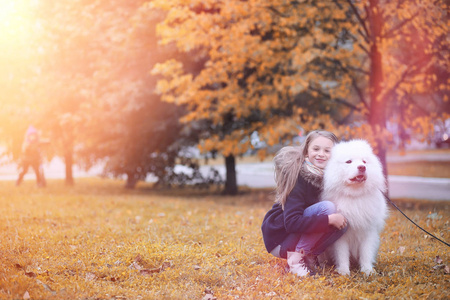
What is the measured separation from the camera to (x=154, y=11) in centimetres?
1167

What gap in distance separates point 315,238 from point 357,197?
530 millimetres

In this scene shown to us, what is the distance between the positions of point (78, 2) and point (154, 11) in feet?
10.7

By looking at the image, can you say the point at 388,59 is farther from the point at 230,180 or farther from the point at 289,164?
the point at 289,164

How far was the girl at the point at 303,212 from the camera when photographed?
3875 millimetres

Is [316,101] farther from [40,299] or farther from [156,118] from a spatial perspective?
[40,299]

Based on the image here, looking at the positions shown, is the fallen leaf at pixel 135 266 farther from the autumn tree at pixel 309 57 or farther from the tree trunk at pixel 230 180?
the tree trunk at pixel 230 180

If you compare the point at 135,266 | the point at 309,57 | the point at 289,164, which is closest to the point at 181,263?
the point at 135,266

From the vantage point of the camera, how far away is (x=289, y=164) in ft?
13.7

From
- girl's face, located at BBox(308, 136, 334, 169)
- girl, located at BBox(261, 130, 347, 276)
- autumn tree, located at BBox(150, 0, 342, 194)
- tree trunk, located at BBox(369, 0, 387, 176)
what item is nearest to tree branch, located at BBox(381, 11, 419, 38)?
tree trunk, located at BBox(369, 0, 387, 176)

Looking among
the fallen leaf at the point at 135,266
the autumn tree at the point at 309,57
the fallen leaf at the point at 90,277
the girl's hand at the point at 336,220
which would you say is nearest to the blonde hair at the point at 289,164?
the girl's hand at the point at 336,220

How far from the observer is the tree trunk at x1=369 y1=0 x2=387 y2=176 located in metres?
8.98

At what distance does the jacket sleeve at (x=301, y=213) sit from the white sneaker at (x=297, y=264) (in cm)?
28

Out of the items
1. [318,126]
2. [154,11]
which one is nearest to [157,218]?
[318,126]

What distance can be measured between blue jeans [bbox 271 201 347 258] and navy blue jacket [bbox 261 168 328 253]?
54mm
